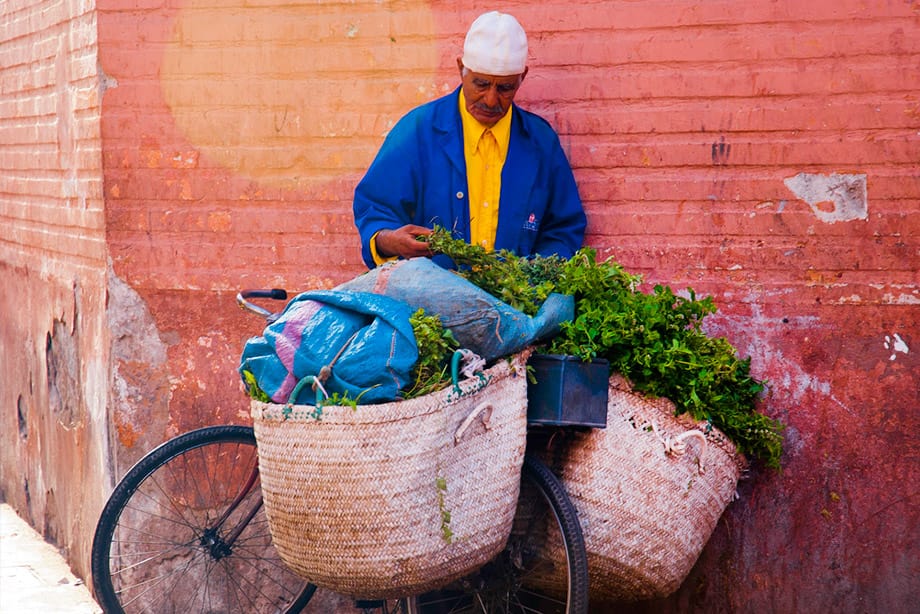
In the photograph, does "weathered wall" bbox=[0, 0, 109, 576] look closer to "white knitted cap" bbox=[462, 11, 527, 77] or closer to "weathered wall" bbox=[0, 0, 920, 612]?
"weathered wall" bbox=[0, 0, 920, 612]

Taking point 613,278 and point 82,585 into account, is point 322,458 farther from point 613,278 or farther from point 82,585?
point 82,585

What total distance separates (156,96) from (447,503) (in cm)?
248

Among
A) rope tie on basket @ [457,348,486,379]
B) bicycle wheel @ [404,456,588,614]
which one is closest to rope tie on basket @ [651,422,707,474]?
bicycle wheel @ [404,456,588,614]

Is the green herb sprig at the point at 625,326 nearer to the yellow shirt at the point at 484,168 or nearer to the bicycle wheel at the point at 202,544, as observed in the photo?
the yellow shirt at the point at 484,168

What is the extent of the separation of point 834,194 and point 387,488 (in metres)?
2.24

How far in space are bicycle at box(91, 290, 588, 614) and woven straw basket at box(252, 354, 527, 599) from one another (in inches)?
13.8

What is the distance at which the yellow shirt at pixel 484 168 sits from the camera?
431 cm

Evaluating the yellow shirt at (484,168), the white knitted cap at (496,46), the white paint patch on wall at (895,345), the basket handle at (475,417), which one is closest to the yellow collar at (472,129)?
the yellow shirt at (484,168)

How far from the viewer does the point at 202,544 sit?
13.8 feet

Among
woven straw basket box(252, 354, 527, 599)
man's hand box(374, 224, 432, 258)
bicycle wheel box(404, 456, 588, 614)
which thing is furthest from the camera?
man's hand box(374, 224, 432, 258)

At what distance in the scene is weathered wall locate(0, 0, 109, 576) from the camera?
5160mm

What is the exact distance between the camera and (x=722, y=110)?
175 inches

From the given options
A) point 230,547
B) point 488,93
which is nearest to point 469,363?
point 488,93

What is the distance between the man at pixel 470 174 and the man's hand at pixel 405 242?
2cm
